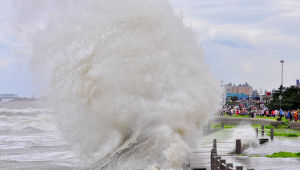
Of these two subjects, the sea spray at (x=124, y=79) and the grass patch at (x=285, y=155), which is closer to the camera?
the sea spray at (x=124, y=79)

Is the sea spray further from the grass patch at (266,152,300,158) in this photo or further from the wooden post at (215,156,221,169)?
the grass patch at (266,152,300,158)

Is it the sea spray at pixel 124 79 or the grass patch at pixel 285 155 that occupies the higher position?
the sea spray at pixel 124 79

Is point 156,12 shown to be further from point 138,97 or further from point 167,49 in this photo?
point 138,97

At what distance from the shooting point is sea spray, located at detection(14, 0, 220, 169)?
14.3 meters

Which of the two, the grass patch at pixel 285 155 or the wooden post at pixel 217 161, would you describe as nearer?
the wooden post at pixel 217 161

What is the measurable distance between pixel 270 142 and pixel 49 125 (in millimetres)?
38635

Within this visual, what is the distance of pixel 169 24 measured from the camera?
1569 cm

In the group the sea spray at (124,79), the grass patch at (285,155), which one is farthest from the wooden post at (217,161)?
the grass patch at (285,155)

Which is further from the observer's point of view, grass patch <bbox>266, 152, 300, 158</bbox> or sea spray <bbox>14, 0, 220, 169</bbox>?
grass patch <bbox>266, 152, 300, 158</bbox>

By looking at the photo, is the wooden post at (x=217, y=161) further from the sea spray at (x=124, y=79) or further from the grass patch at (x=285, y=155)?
the grass patch at (x=285, y=155)

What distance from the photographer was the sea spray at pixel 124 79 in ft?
46.9

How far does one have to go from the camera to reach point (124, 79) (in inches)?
585

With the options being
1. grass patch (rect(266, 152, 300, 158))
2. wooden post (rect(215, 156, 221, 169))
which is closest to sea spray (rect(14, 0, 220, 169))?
wooden post (rect(215, 156, 221, 169))

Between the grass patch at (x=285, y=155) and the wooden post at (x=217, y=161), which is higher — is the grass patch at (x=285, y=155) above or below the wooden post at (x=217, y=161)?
below
